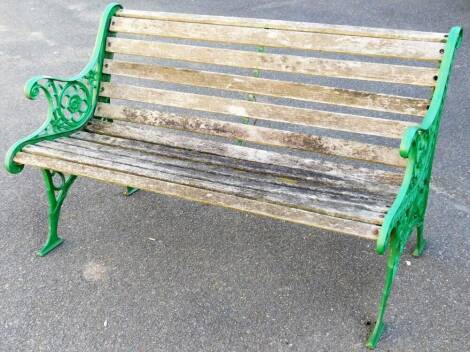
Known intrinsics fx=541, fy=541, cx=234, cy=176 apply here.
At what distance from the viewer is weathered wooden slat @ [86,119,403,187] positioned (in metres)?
2.71

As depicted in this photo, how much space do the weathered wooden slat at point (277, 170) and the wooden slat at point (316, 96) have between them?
24cm

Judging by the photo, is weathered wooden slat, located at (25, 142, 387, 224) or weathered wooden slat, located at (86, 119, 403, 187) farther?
weathered wooden slat, located at (86, 119, 403, 187)

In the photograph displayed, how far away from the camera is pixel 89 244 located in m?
3.28

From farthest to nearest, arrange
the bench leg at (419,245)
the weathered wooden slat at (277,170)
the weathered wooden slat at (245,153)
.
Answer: the bench leg at (419,245) < the weathered wooden slat at (245,153) < the weathered wooden slat at (277,170)

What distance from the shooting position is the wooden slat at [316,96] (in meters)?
2.67

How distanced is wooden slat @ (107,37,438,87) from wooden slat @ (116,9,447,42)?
0.47 ft

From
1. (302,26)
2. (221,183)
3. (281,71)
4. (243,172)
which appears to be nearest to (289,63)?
(281,71)

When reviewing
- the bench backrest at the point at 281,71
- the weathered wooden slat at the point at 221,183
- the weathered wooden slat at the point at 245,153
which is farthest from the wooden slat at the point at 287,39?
the weathered wooden slat at the point at 221,183

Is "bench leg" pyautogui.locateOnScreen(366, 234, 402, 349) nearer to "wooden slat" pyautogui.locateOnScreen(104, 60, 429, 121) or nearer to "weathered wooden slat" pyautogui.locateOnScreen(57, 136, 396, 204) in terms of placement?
"weathered wooden slat" pyautogui.locateOnScreen(57, 136, 396, 204)

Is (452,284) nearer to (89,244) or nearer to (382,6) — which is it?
(89,244)

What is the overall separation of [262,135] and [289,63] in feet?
1.37

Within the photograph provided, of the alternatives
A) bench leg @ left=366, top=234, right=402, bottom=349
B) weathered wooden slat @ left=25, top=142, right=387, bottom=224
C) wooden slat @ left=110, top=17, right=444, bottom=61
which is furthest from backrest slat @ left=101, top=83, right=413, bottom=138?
bench leg @ left=366, top=234, right=402, bottom=349

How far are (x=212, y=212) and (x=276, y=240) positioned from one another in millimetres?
519

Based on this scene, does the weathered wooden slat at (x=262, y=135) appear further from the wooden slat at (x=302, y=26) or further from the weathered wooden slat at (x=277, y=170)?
the wooden slat at (x=302, y=26)
